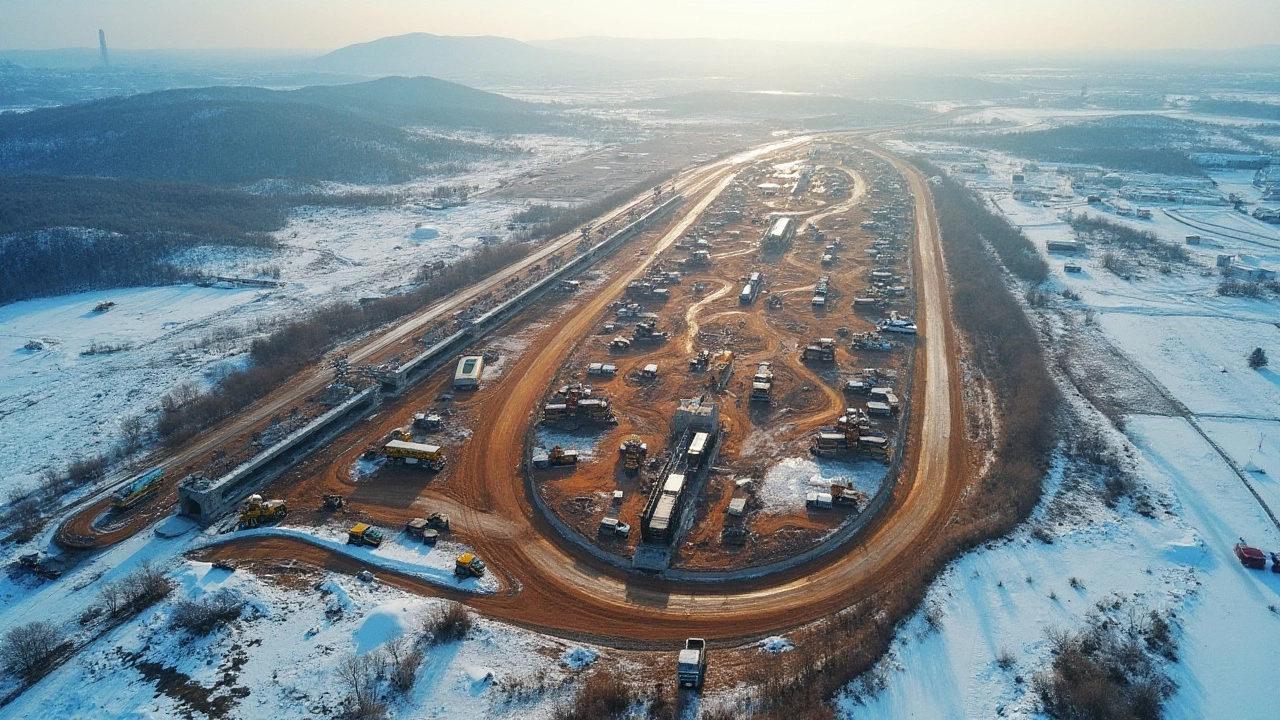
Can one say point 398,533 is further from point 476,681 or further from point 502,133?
point 502,133

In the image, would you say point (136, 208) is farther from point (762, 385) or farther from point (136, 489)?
point (762, 385)

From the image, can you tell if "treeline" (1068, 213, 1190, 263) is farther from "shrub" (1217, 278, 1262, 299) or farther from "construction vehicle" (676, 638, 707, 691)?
"construction vehicle" (676, 638, 707, 691)

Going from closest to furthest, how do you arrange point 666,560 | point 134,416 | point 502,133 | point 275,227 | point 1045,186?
1. point 666,560
2. point 134,416
3. point 275,227
4. point 1045,186
5. point 502,133

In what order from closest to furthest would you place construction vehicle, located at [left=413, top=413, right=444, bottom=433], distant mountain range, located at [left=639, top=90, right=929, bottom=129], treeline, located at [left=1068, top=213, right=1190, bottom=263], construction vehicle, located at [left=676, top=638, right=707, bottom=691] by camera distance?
construction vehicle, located at [left=676, top=638, right=707, bottom=691], construction vehicle, located at [left=413, top=413, right=444, bottom=433], treeline, located at [left=1068, top=213, right=1190, bottom=263], distant mountain range, located at [left=639, top=90, right=929, bottom=129]

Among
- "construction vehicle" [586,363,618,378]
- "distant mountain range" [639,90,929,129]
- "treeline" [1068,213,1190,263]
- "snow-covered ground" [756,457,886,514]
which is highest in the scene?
"distant mountain range" [639,90,929,129]

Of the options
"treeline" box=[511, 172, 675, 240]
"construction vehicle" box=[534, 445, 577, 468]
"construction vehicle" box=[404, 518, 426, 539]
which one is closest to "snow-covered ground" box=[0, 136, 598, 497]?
"treeline" box=[511, 172, 675, 240]

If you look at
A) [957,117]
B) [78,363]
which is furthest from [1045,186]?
[78,363]
